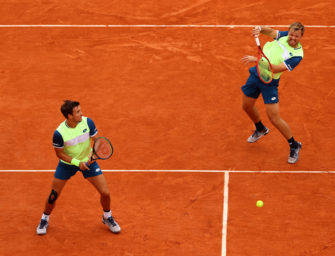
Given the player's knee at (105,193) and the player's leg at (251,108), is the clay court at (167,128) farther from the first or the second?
the player's knee at (105,193)

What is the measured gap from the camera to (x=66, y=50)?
15539mm

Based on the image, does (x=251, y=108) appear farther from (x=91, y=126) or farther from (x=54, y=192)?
(x=54, y=192)

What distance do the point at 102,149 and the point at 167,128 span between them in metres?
3.31

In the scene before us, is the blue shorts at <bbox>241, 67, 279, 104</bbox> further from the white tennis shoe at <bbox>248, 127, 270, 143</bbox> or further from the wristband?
the wristband

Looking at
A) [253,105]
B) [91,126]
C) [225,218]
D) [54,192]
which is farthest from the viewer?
[253,105]

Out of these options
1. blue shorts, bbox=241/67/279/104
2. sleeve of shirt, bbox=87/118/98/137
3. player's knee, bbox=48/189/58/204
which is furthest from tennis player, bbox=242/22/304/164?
player's knee, bbox=48/189/58/204

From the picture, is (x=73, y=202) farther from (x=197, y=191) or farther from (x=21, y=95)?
(x=21, y=95)

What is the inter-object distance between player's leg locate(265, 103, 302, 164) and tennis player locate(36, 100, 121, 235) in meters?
3.27

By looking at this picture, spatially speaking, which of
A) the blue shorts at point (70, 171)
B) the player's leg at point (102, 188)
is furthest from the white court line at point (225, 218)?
the blue shorts at point (70, 171)

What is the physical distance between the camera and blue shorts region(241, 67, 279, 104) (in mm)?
11789

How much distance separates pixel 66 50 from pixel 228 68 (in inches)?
141

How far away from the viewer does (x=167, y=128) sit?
13.1 m

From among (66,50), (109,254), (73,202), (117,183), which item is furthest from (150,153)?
(66,50)

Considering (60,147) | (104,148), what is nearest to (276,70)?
(104,148)
